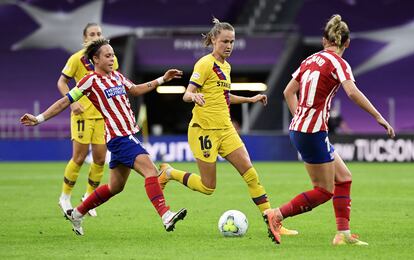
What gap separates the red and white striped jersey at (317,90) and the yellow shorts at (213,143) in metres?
1.60

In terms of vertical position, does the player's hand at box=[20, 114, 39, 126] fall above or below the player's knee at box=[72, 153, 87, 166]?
above

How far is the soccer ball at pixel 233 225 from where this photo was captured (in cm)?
1048

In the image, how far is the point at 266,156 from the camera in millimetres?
28250

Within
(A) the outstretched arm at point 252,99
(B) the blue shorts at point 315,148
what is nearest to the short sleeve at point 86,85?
(A) the outstretched arm at point 252,99

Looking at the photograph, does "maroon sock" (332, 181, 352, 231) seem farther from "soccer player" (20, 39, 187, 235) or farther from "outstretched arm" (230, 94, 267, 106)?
"outstretched arm" (230, 94, 267, 106)

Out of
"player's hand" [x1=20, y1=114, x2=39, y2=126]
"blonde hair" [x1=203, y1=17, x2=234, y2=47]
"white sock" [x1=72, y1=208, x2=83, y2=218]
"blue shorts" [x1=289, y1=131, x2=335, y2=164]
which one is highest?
"blonde hair" [x1=203, y1=17, x2=234, y2=47]

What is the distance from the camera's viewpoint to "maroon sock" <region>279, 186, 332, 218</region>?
957 cm

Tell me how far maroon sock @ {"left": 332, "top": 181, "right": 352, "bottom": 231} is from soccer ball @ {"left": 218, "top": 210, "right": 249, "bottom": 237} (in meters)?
1.16

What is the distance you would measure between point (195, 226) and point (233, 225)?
4.37 feet

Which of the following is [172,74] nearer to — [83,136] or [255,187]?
[255,187]

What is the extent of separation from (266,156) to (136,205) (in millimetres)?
13708

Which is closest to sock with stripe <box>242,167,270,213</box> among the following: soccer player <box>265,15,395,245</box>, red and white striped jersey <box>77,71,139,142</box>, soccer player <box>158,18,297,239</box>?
soccer player <box>158,18,297,239</box>

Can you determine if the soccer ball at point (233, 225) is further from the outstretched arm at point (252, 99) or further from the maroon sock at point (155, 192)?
the outstretched arm at point (252, 99)

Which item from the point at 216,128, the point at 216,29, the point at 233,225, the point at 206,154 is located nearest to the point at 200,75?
the point at 216,29
